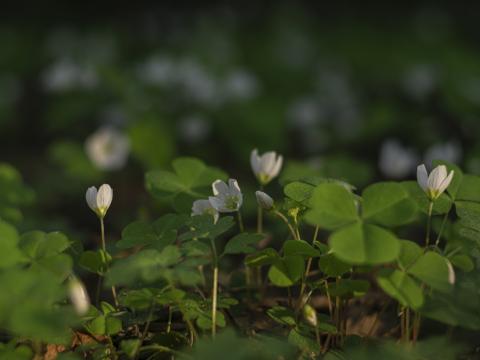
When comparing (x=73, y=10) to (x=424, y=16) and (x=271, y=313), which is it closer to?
(x=424, y=16)

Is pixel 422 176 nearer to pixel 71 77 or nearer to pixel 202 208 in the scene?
pixel 202 208

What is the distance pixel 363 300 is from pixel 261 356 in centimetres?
73

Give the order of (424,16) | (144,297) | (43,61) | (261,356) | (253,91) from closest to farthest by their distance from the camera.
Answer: (261,356) < (144,297) < (253,91) < (43,61) < (424,16)

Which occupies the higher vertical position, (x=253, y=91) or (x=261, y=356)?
(x=261, y=356)

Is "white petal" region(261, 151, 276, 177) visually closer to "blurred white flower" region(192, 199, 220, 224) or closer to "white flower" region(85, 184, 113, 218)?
"blurred white flower" region(192, 199, 220, 224)

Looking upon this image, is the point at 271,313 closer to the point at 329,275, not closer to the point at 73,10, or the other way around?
the point at 329,275

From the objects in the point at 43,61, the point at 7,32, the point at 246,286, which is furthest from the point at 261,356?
the point at 7,32

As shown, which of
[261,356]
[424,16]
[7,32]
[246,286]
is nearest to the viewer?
[261,356]

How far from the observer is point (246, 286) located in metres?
2.20

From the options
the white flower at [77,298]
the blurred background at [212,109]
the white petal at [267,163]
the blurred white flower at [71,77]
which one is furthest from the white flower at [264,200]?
the blurred white flower at [71,77]

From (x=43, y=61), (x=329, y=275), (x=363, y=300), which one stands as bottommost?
(x=43, y=61)

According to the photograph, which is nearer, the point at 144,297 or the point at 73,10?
the point at 144,297

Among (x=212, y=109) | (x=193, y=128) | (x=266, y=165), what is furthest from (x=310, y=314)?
(x=212, y=109)

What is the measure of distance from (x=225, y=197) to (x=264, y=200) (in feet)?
0.40
